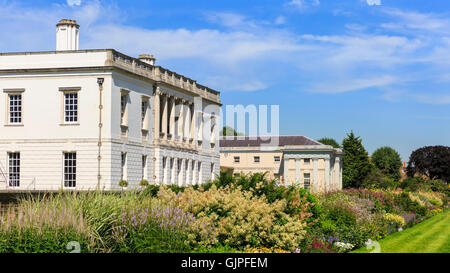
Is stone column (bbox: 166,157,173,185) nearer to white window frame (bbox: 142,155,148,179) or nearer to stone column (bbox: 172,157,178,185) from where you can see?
stone column (bbox: 172,157,178,185)

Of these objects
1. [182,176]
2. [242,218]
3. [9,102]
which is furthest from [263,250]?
[182,176]

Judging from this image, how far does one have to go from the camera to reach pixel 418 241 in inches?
864

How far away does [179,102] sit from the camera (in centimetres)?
5891

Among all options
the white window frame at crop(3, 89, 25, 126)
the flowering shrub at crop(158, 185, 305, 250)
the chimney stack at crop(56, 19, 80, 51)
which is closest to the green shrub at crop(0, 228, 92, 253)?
the flowering shrub at crop(158, 185, 305, 250)

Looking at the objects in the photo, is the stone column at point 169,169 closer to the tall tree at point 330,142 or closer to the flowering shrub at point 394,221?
the flowering shrub at point 394,221

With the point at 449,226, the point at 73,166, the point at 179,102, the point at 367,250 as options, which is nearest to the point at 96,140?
the point at 73,166

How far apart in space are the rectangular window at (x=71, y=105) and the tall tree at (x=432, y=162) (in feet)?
241

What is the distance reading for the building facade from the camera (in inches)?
3711

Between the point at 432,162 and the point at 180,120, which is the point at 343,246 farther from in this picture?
the point at 432,162

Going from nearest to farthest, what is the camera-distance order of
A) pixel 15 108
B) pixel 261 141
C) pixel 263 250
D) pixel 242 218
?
1. pixel 263 250
2. pixel 242 218
3. pixel 15 108
4. pixel 261 141

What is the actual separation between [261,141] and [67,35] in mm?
57117

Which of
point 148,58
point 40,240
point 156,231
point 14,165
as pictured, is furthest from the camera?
point 148,58
